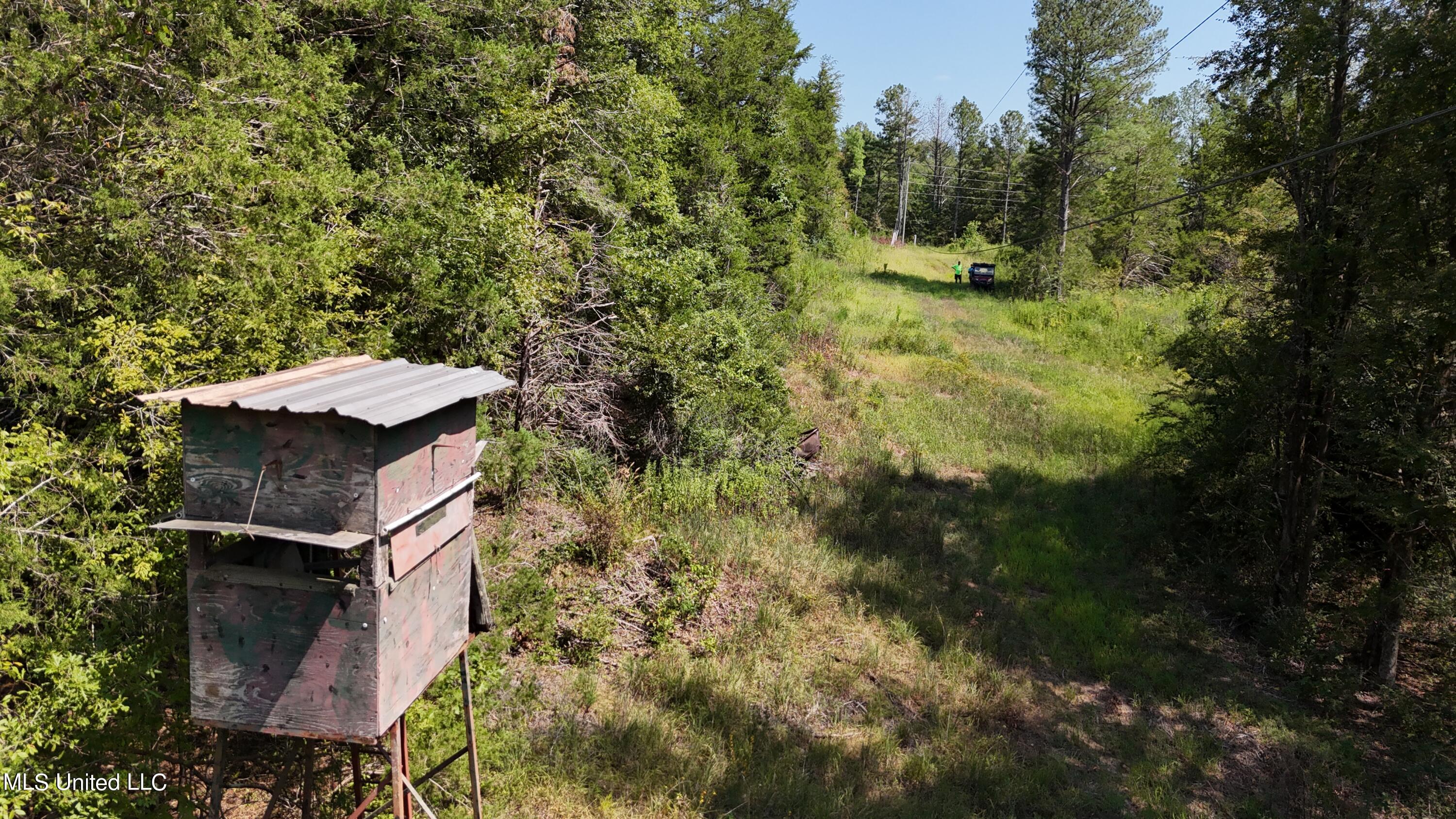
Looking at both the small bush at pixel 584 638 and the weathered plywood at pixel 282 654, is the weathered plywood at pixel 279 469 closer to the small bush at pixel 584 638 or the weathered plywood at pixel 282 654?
the weathered plywood at pixel 282 654

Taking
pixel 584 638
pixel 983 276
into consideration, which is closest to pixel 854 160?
pixel 983 276

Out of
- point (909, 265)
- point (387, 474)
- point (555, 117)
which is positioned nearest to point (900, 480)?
point (555, 117)

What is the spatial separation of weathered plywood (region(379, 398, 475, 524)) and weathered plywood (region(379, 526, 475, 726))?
325 mm

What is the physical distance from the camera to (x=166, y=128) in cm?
513

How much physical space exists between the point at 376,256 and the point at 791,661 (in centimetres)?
548

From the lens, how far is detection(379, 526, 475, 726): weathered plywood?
304 cm

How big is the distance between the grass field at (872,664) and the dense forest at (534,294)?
465mm

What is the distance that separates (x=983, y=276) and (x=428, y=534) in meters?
33.6

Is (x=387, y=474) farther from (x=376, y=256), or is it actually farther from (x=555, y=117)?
(x=555, y=117)

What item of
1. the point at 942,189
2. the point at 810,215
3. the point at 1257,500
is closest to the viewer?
the point at 1257,500

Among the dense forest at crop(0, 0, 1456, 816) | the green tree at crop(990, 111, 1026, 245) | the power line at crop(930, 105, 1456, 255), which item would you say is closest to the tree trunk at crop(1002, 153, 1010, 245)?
the green tree at crop(990, 111, 1026, 245)

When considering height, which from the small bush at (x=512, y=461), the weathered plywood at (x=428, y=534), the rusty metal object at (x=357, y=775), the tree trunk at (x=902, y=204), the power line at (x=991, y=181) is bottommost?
the rusty metal object at (x=357, y=775)

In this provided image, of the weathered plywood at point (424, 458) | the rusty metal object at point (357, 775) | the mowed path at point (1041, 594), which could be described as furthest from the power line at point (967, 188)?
the rusty metal object at point (357, 775)

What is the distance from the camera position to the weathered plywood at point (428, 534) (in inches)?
120
